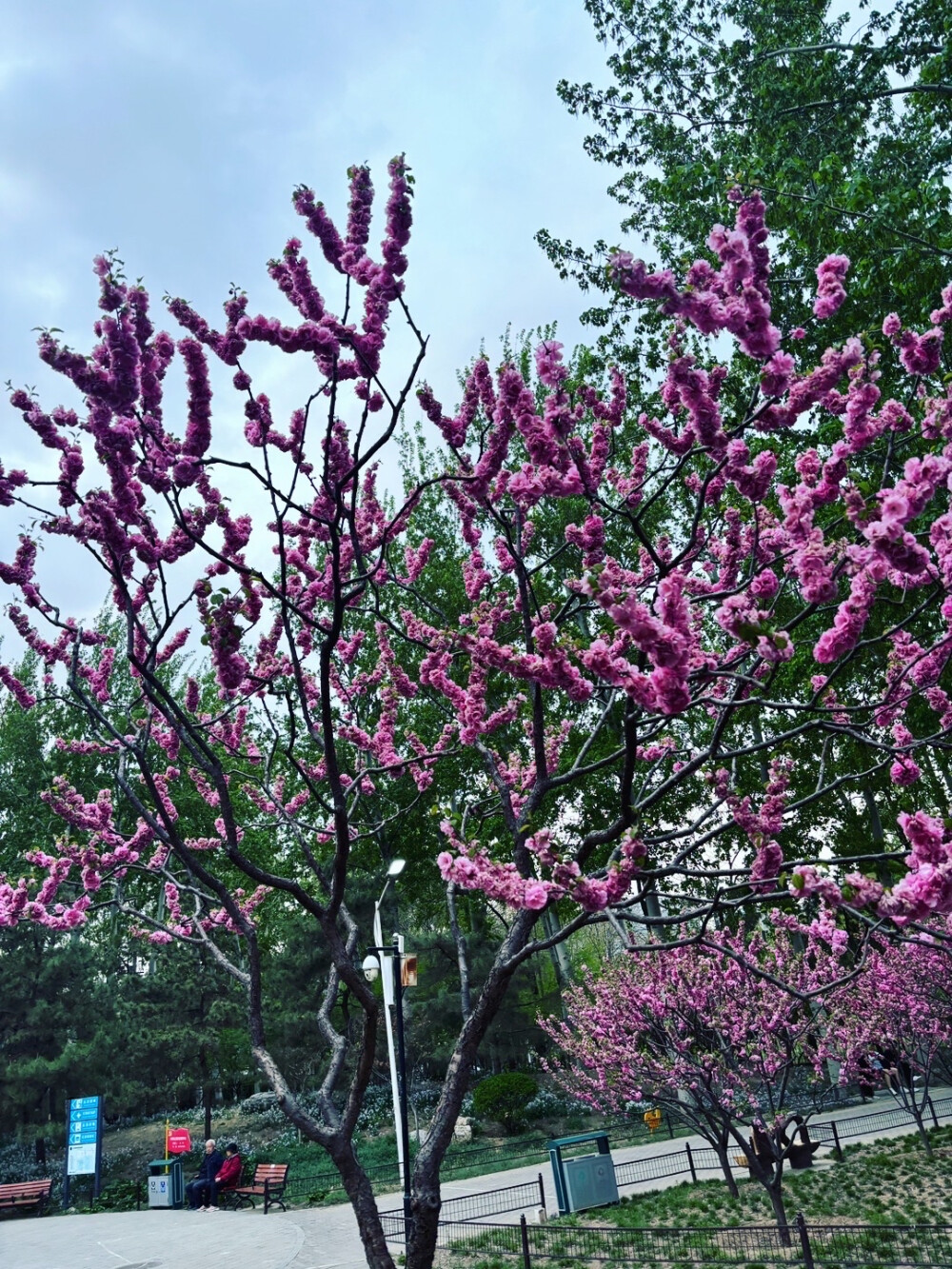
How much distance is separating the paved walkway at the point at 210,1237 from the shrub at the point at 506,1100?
436cm

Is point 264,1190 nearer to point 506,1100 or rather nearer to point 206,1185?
point 206,1185

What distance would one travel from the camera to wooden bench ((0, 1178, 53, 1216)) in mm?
17172

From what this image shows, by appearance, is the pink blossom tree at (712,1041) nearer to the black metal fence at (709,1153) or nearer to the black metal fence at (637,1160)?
the black metal fence at (709,1153)

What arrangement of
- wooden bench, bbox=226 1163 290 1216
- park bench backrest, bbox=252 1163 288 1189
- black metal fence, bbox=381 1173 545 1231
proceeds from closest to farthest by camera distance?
black metal fence, bbox=381 1173 545 1231
wooden bench, bbox=226 1163 290 1216
park bench backrest, bbox=252 1163 288 1189

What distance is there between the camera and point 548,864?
4.06 metres

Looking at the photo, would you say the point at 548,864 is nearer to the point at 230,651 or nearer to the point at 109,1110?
the point at 230,651

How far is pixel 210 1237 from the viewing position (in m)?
11.9

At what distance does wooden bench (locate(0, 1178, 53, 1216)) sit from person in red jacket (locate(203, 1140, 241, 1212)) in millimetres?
4676

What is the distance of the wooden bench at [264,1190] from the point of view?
46.8ft

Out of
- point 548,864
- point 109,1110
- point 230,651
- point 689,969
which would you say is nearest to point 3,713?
point 109,1110

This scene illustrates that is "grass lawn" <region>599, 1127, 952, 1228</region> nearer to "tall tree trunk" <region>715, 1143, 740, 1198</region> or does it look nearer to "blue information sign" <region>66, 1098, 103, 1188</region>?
"tall tree trunk" <region>715, 1143, 740, 1198</region>

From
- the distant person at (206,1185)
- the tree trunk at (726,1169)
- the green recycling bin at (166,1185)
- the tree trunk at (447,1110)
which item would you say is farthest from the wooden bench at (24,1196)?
the tree trunk at (447,1110)

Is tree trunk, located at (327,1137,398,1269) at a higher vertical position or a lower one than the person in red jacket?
higher

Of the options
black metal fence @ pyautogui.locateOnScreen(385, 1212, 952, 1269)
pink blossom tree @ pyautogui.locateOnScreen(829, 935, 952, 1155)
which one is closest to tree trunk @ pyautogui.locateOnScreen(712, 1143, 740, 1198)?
black metal fence @ pyautogui.locateOnScreen(385, 1212, 952, 1269)
